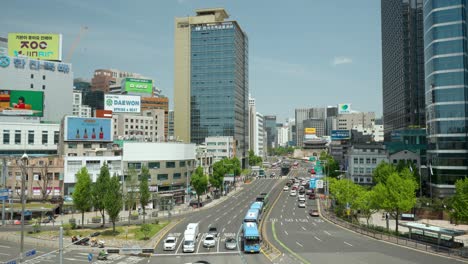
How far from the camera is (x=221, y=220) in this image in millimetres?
83438

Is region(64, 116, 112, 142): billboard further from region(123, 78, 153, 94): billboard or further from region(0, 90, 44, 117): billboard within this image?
region(123, 78, 153, 94): billboard

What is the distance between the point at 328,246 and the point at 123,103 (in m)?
104

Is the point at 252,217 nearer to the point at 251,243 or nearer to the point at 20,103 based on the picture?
the point at 251,243

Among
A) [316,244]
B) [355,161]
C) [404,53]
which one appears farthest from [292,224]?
[404,53]

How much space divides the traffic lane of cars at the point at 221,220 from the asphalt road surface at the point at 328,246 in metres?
7.49

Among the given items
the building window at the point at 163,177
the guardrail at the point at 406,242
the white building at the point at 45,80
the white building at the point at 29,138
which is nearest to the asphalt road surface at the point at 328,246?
the guardrail at the point at 406,242

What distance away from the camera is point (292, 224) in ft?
254

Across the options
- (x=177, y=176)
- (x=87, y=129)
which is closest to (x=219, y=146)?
(x=177, y=176)

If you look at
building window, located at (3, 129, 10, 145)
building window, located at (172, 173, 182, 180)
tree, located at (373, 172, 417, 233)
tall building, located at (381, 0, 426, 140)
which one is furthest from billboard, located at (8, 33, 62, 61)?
tall building, located at (381, 0, 426, 140)

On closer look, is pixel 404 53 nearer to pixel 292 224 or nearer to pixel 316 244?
pixel 292 224

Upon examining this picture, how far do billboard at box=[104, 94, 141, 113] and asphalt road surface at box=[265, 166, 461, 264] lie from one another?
260ft

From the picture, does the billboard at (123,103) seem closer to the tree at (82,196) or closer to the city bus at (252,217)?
the tree at (82,196)

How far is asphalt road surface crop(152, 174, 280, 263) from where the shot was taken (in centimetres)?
5089

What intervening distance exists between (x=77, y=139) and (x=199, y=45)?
107 m
